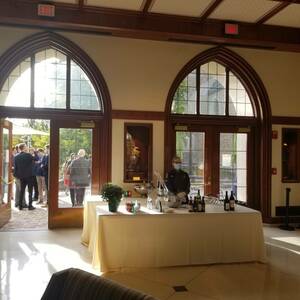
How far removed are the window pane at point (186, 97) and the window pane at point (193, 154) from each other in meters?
0.48

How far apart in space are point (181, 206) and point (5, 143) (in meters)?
3.93

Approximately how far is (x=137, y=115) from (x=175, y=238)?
3.15 m

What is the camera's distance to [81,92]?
281 inches

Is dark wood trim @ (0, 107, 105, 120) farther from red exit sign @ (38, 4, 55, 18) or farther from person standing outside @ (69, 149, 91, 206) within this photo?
red exit sign @ (38, 4, 55, 18)

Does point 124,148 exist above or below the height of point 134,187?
above

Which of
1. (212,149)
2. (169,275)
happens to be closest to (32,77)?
(212,149)

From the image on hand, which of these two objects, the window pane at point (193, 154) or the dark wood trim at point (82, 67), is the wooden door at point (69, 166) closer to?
the dark wood trim at point (82, 67)

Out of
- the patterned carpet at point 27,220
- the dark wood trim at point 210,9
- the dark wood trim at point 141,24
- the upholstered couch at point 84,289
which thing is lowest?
the patterned carpet at point 27,220

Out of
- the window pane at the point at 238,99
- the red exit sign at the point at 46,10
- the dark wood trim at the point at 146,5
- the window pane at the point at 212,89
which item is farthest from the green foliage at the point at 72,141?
the window pane at the point at 238,99

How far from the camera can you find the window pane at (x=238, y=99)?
7875 mm

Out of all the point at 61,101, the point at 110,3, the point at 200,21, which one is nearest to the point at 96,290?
the point at 110,3

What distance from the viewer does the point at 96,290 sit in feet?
5.62

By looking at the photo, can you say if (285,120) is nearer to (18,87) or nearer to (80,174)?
(80,174)

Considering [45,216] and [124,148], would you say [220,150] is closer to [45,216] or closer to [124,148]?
[124,148]
